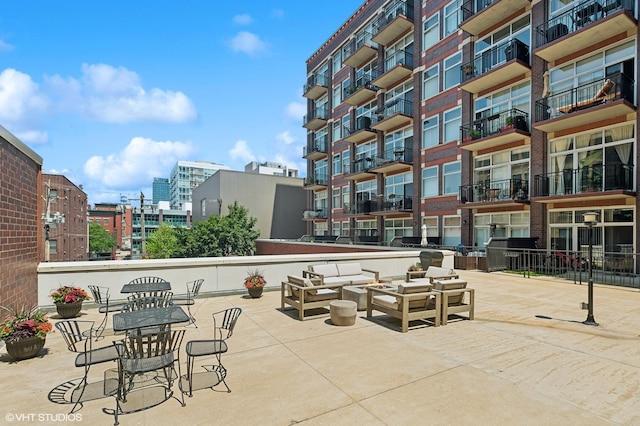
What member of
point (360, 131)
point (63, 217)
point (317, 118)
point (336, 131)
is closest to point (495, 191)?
point (360, 131)

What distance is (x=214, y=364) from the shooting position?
199 inches

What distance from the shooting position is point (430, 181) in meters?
24.3

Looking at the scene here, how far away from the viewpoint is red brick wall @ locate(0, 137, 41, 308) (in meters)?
6.18

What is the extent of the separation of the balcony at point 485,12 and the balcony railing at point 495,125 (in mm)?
5766

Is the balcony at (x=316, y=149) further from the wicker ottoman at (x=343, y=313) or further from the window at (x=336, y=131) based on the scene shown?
the wicker ottoman at (x=343, y=313)

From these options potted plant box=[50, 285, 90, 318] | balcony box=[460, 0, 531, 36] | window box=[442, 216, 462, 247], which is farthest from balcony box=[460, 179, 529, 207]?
potted plant box=[50, 285, 90, 318]

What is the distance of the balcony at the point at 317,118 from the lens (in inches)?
1499

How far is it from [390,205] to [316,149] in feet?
47.5

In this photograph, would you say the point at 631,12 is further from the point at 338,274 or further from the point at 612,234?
the point at 338,274

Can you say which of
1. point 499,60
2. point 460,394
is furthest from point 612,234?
point 460,394

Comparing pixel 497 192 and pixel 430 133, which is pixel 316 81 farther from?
pixel 497 192

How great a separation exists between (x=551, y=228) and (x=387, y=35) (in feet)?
65.6

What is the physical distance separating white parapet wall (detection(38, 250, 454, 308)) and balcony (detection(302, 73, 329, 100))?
98.0 feet

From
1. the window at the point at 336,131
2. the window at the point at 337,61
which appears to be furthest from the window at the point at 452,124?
the window at the point at 337,61
